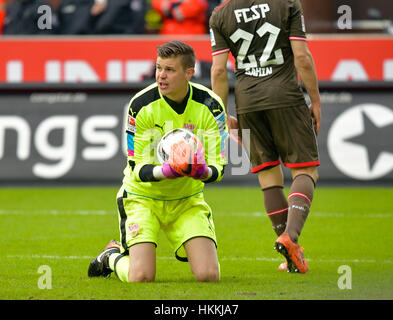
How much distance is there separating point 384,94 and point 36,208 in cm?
491

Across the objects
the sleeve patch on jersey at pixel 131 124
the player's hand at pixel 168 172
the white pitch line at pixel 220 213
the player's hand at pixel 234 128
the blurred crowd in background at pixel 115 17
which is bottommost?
the white pitch line at pixel 220 213

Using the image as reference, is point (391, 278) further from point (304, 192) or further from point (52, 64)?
point (52, 64)

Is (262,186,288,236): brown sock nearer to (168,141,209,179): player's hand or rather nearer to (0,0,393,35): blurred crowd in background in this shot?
(168,141,209,179): player's hand

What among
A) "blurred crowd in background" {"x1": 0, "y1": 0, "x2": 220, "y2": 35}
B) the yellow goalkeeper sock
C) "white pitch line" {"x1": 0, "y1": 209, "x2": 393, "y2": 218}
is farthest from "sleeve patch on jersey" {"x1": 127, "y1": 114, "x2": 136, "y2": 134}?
"blurred crowd in background" {"x1": 0, "y1": 0, "x2": 220, "y2": 35}

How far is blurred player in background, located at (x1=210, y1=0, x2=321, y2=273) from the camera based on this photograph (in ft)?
22.0

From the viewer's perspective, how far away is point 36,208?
10492mm

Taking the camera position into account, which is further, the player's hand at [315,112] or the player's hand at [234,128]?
the player's hand at [234,128]

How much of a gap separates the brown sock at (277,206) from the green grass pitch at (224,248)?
0.36 m

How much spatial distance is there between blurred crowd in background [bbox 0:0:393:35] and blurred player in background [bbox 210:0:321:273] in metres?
7.89

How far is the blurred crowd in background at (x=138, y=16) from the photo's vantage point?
586 inches

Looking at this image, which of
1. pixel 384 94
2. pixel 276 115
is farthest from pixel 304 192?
pixel 384 94

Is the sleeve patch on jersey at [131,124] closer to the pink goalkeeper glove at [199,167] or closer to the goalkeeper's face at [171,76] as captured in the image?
the goalkeeper's face at [171,76]

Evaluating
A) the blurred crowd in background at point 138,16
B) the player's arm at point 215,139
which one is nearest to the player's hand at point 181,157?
the player's arm at point 215,139
